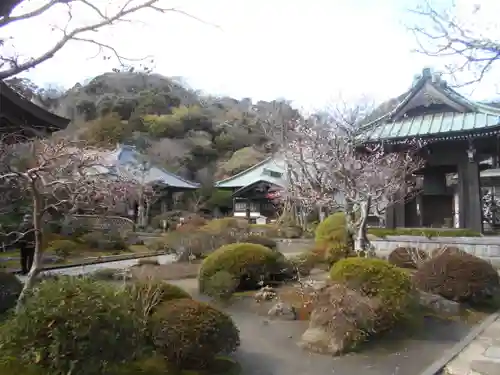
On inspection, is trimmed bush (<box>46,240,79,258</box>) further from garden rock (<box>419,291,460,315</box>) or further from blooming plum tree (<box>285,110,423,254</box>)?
garden rock (<box>419,291,460,315</box>)

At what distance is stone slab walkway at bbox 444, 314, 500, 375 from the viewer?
18.6ft

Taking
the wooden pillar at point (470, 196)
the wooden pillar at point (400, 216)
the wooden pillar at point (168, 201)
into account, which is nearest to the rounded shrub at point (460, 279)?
the wooden pillar at point (470, 196)

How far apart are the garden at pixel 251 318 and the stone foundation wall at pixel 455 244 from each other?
2432mm

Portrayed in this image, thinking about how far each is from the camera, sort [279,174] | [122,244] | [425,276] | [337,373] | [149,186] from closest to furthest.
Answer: [337,373] < [425,276] < [122,244] < [149,186] < [279,174]

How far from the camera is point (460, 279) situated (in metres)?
9.58

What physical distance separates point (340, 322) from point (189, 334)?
2652 mm

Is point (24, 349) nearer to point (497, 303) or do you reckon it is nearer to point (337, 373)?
point (337, 373)

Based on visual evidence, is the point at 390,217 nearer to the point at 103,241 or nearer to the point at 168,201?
the point at 103,241

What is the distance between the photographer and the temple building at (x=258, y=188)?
3925 cm

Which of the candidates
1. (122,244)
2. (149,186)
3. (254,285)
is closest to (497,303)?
(254,285)

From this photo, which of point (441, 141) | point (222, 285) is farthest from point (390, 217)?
point (222, 285)

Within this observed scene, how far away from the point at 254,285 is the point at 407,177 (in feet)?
30.8

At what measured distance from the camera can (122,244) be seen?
Answer: 75.4ft

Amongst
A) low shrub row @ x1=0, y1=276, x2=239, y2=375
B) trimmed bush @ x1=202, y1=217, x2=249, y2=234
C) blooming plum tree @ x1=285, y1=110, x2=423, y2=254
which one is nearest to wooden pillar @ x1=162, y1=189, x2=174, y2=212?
trimmed bush @ x1=202, y1=217, x2=249, y2=234
